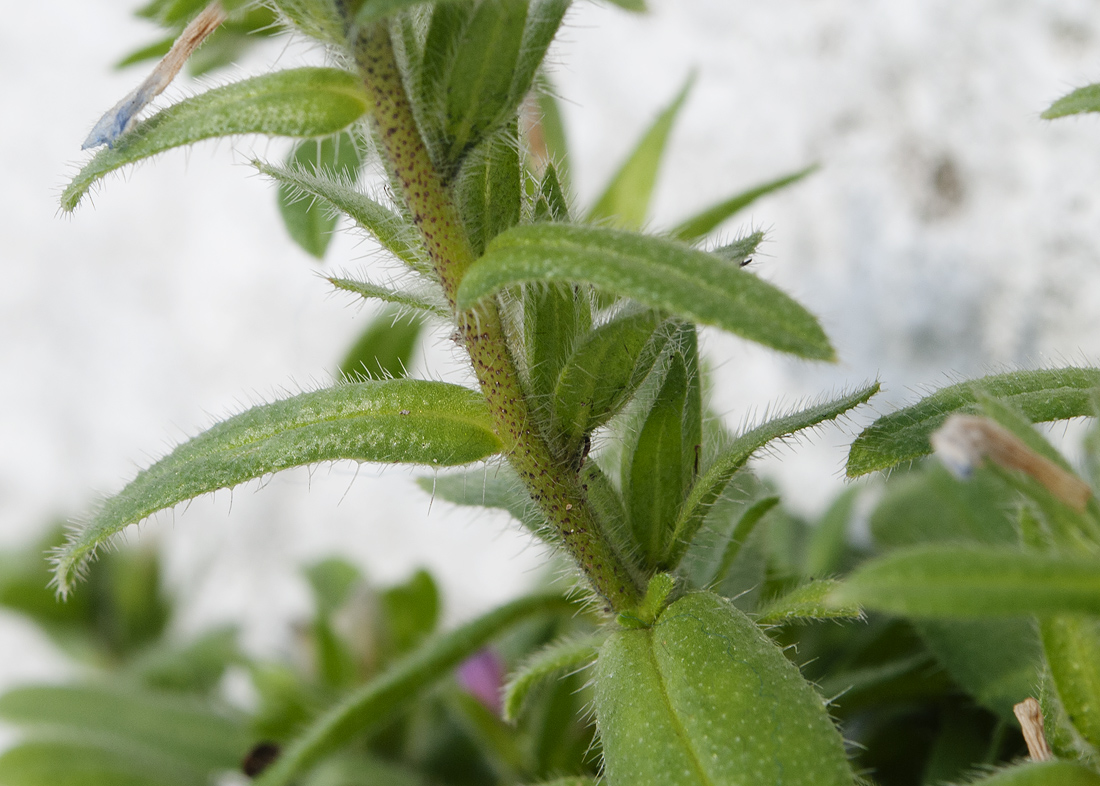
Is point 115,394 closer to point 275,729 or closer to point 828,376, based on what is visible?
point 275,729

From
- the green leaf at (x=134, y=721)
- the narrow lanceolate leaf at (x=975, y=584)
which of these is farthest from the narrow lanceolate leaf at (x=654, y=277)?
the green leaf at (x=134, y=721)

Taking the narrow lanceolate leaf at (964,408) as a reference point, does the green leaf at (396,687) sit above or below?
below

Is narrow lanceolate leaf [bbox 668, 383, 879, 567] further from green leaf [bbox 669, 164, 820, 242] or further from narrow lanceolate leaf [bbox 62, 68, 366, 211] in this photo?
green leaf [bbox 669, 164, 820, 242]

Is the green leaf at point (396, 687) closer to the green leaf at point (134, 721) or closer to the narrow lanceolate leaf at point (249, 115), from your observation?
the green leaf at point (134, 721)

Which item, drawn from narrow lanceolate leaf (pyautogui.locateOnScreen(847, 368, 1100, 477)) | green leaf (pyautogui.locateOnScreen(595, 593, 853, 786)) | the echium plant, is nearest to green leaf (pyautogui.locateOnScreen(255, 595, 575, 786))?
the echium plant

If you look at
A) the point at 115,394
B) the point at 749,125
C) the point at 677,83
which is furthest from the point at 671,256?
the point at 115,394

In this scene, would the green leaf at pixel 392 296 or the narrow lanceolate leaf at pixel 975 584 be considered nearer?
Result: the narrow lanceolate leaf at pixel 975 584

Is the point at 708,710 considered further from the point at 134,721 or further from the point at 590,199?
the point at 590,199
